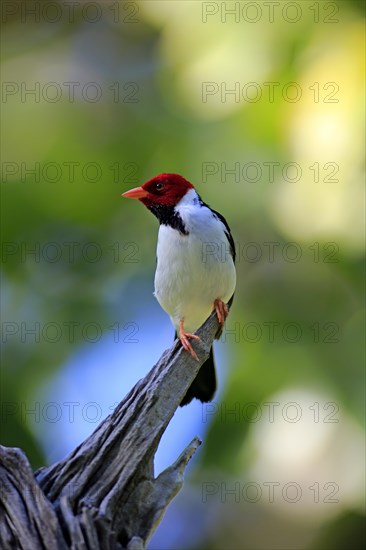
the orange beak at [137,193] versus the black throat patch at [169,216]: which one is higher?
the orange beak at [137,193]

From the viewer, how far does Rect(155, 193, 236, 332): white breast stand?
438 cm

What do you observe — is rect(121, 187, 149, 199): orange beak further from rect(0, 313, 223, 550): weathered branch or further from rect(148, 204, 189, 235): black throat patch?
rect(0, 313, 223, 550): weathered branch

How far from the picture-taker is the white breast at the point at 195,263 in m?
4.38

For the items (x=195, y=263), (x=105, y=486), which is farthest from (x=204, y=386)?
(x=105, y=486)

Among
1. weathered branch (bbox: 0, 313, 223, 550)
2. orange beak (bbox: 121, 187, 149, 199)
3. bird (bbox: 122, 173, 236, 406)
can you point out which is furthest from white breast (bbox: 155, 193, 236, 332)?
weathered branch (bbox: 0, 313, 223, 550)

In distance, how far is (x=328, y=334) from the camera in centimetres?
458

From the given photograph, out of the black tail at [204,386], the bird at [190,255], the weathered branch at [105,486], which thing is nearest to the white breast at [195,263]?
the bird at [190,255]

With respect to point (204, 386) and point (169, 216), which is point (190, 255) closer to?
point (169, 216)

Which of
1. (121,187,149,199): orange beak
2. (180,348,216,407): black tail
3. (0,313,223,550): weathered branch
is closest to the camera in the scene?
(0,313,223,550): weathered branch

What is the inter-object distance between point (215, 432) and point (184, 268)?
921mm

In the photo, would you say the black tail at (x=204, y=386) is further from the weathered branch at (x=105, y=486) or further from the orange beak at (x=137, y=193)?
A: the weathered branch at (x=105, y=486)

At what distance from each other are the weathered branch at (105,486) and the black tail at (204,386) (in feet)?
5.13

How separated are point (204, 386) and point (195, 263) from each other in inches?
26.2

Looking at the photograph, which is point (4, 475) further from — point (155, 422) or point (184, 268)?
point (184, 268)
